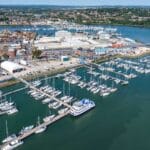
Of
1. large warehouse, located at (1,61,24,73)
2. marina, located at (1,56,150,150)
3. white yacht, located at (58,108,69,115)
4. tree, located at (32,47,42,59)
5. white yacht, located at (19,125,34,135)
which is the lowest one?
white yacht, located at (19,125,34,135)

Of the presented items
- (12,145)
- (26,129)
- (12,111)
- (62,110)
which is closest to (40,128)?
(26,129)

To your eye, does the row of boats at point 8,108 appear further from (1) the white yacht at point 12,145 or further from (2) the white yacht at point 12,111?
(1) the white yacht at point 12,145

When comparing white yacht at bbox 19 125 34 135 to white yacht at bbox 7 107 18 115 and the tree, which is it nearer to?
white yacht at bbox 7 107 18 115

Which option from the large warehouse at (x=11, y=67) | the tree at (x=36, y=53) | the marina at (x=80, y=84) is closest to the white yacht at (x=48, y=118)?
the marina at (x=80, y=84)

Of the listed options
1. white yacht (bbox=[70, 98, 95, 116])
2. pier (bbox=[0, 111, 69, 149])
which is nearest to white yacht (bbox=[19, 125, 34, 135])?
pier (bbox=[0, 111, 69, 149])

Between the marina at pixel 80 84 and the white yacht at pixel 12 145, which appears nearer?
the white yacht at pixel 12 145
